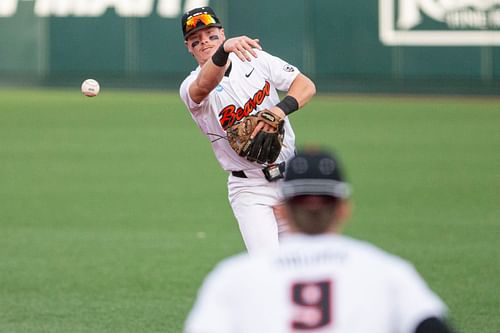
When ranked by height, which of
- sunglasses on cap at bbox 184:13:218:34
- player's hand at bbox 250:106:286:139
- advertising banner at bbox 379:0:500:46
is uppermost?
sunglasses on cap at bbox 184:13:218:34

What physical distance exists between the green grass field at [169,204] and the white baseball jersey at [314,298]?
14.3 ft

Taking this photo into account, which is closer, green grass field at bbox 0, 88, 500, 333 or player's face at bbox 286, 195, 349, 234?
player's face at bbox 286, 195, 349, 234

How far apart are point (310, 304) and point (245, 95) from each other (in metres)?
3.64

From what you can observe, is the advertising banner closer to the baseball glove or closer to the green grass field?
the green grass field

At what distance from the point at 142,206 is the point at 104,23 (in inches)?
620

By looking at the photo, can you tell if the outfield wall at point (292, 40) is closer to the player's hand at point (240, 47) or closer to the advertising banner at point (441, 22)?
the advertising banner at point (441, 22)

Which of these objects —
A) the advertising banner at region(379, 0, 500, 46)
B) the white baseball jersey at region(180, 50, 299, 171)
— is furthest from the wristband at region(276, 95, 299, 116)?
the advertising banner at region(379, 0, 500, 46)

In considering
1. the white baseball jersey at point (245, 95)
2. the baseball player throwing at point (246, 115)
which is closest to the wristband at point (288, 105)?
the baseball player throwing at point (246, 115)

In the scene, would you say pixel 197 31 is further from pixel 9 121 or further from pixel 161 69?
pixel 161 69

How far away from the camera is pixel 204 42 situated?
22.6 feet

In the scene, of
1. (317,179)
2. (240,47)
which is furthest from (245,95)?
(317,179)

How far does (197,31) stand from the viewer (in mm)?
6844

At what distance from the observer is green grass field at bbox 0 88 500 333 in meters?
8.80

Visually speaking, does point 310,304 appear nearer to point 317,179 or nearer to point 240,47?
point 317,179
